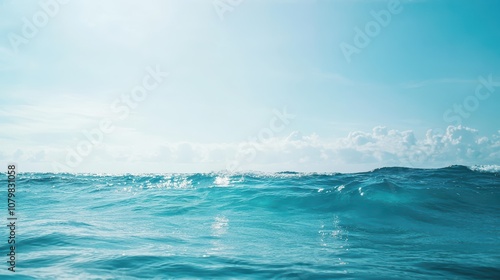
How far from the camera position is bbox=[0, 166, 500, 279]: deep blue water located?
715 cm

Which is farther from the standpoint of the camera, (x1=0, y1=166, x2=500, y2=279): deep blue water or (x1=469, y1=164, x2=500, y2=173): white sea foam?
(x1=469, y1=164, x2=500, y2=173): white sea foam

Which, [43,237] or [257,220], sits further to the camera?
[257,220]

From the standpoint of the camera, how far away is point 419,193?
60.9 feet

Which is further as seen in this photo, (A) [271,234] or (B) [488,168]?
(B) [488,168]

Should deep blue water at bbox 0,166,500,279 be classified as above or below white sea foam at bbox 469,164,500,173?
below

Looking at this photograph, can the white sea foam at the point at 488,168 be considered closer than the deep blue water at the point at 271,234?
No

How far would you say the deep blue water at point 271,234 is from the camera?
23.5 ft

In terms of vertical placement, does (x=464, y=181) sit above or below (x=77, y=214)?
above

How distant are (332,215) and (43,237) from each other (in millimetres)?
12363

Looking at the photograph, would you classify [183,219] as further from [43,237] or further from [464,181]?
[464,181]

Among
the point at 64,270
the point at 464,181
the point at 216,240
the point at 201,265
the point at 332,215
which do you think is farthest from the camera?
the point at 464,181

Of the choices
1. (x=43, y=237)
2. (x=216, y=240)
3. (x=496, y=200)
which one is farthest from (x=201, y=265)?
(x=496, y=200)

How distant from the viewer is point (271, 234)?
11219 millimetres

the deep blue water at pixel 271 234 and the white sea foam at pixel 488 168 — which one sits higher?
the white sea foam at pixel 488 168
